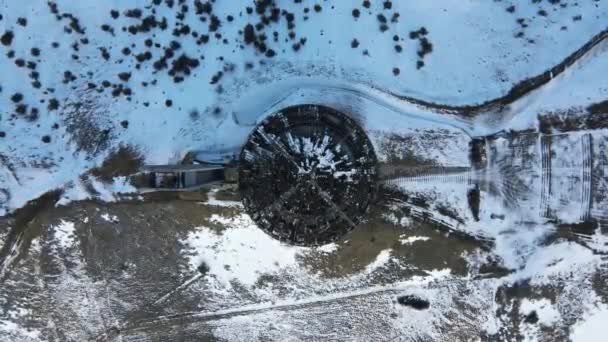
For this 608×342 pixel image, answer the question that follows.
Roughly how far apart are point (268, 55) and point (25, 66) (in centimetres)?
702

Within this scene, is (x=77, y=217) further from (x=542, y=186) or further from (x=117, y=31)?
(x=542, y=186)

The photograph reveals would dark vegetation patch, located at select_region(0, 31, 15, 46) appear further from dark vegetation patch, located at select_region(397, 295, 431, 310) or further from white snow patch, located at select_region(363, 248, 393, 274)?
dark vegetation patch, located at select_region(397, 295, 431, 310)

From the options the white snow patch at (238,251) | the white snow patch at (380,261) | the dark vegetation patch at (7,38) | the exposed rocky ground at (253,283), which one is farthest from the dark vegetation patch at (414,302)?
the dark vegetation patch at (7,38)

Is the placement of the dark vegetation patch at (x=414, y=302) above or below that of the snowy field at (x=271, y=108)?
below

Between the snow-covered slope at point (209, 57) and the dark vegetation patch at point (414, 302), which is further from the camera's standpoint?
the dark vegetation patch at point (414, 302)

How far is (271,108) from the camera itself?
472 inches

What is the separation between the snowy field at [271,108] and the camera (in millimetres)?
11984

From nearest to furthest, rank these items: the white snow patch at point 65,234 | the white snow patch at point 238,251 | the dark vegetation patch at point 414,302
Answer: the white snow patch at point 238,251 < the white snow patch at point 65,234 < the dark vegetation patch at point 414,302

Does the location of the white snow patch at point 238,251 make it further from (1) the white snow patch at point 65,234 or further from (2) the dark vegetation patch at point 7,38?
(2) the dark vegetation patch at point 7,38

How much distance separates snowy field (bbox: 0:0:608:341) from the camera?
1198cm

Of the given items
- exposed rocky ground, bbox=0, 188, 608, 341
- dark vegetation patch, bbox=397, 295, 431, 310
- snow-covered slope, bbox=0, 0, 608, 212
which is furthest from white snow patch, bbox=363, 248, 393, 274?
snow-covered slope, bbox=0, 0, 608, 212

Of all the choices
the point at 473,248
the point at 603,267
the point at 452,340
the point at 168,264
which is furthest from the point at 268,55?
the point at 603,267

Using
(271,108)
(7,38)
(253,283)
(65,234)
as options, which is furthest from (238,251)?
(7,38)

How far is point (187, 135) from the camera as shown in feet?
39.4
